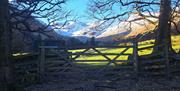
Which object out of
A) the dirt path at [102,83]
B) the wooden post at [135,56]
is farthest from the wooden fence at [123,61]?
the dirt path at [102,83]

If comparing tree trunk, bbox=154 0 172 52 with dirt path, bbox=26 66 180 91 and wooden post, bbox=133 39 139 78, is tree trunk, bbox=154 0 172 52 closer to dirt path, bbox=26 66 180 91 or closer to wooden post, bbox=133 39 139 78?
wooden post, bbox=133 39 139 78

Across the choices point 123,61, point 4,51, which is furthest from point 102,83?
point 4,51

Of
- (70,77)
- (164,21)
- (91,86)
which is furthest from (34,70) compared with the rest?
(164,21)

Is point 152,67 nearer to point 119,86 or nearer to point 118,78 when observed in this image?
point 118,78

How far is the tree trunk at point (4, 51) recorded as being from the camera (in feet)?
38.2

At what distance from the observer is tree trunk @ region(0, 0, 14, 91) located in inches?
458

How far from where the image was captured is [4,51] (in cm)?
1173

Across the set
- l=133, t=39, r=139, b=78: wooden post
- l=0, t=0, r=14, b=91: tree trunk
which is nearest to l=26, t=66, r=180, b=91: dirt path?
l=133, t=39, r=139, b=78: wooden post

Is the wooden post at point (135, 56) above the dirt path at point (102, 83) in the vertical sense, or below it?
above

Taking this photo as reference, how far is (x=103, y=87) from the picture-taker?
15680mm

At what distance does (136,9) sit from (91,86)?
1376cm

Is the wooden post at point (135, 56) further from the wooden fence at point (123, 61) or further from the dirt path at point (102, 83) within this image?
the dirt path at point (102, 83)

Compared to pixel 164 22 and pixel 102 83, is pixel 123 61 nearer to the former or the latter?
pixel 102 83

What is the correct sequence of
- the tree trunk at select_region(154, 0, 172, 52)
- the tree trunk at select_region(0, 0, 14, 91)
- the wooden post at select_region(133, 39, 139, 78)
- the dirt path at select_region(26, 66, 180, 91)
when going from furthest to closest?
the tree trunk at select_region(154, 0, 172, 52), the wooden post at select_region(133, 39, 139, 78), the dirt path at select_region(26, 66, 180, 91), the tree trunk at select_region(0, 0, 14, 91)
